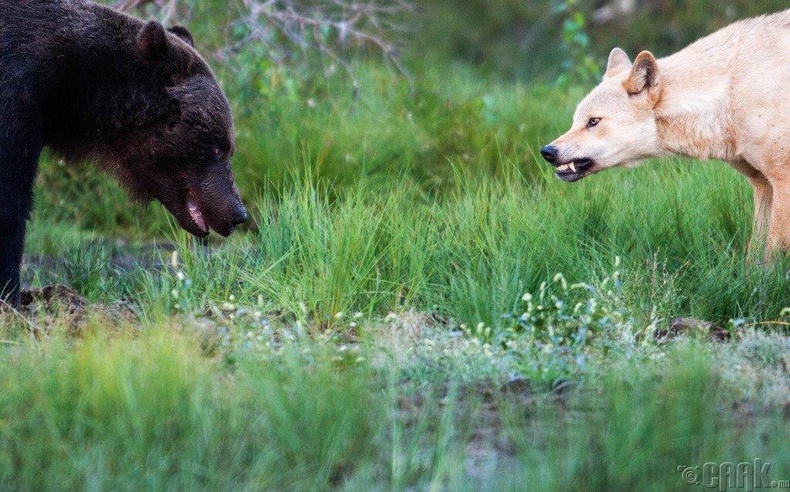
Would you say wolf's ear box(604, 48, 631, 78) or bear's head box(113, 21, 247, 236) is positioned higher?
wolf's ear box(604, 48, 631, 78)

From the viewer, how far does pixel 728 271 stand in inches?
214

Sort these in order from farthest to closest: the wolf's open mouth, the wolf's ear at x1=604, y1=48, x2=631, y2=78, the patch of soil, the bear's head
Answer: the wolf's ear at x1=604, y1=48, x2=631, y2=78 → the wolf's open mouth → the bear's head → the patch of soil

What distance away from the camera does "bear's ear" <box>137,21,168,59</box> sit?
5508mm

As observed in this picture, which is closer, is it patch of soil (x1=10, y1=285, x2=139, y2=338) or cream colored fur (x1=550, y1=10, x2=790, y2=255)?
patch of soil (x1=10, y1=285, x2=139, y2=338)

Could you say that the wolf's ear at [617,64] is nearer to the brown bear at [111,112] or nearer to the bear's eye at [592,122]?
the bear's eye at [592,122]

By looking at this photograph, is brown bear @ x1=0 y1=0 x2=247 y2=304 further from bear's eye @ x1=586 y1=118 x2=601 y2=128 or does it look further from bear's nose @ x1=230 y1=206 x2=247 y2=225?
bear's eye @ x1=586 y1=118 x2=601 y2=128

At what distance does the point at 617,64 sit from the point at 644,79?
65 cm

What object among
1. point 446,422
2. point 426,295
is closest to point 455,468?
point 446,422

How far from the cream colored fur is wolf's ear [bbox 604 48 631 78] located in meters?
0.18

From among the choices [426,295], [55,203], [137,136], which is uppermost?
[137,136]

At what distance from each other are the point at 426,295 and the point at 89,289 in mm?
1893

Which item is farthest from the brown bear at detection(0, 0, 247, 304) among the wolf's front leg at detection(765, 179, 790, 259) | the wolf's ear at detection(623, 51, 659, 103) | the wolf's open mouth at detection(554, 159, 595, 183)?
the wolf's front leg at detection(765, 179, 790, 259)

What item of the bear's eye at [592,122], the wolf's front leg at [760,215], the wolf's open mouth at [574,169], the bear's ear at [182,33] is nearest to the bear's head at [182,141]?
the bear's ear at [182,33]

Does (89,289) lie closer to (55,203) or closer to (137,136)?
(137,136)
